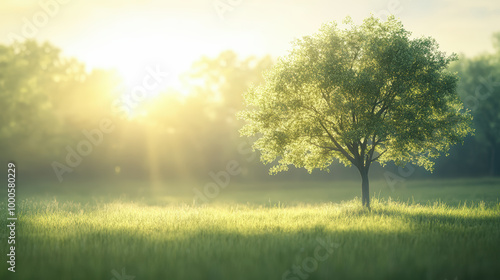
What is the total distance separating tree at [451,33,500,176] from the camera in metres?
69.2

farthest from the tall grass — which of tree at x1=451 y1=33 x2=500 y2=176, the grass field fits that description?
tree at x1=451 y1=33 x2=500 y2=176

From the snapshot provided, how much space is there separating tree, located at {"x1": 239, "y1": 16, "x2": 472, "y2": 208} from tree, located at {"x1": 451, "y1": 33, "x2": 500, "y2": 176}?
55.4 meters

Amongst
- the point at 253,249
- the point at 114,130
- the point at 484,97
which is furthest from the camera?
the point at 484,97

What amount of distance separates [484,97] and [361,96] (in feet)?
209

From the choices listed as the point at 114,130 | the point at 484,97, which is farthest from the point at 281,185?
the point at 484,97

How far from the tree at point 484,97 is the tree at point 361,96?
55.4 m

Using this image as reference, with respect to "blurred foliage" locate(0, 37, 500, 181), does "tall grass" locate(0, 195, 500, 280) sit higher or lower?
lower

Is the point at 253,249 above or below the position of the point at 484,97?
below

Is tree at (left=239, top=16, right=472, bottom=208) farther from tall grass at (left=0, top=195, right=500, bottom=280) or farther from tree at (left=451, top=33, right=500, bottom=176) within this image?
tree at (left=451, top=33, right=500, bottom=176)

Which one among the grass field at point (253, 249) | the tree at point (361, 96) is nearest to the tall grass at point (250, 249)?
the grass field at point (253, 249)

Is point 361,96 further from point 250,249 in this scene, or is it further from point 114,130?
point 114,130

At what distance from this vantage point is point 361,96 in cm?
2141

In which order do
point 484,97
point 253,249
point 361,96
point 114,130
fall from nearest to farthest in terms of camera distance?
point 253,249, point 361,96, point 114,130, point 484,97

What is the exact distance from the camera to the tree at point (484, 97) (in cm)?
6925
